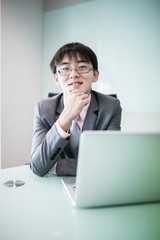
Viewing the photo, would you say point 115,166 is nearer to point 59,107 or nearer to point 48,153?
point 48,153

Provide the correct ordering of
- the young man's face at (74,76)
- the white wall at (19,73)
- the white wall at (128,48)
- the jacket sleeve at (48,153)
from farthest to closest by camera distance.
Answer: the white wall at (19,73) → the white wall at (128,48) → the young man's face at (74,76) → the jacket sleeve at (48,153)

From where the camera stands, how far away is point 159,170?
0.60 metres

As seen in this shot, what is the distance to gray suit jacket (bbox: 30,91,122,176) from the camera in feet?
3.17

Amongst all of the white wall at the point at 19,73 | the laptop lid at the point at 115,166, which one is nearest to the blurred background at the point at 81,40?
the white wall at the point at 19,73

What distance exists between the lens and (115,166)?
1.87ft

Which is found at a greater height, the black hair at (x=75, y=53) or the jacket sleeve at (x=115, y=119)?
the black hair at (x=75, y=53)

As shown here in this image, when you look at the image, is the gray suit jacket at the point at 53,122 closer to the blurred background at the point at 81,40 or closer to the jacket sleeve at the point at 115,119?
the jacket sleeve at the point at 115,119

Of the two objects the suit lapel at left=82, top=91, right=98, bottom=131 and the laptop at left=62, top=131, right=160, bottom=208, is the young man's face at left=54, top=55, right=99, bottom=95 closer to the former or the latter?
the suit lapel at left=82, top=91, right=98, bottom=131

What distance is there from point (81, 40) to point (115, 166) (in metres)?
2.58

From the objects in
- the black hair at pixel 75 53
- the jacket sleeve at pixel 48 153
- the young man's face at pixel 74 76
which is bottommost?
the jacket sleeve at pixel 48 153

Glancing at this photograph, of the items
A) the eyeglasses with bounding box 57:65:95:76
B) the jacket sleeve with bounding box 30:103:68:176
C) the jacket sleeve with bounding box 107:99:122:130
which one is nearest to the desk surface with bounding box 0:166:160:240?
the jacket sleeve with bounding box 30:103:68:176

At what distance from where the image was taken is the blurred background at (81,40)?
7.44 feet

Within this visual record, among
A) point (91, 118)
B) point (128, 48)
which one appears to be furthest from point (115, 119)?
point (128, 48)

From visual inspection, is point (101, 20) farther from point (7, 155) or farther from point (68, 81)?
point (7, 155)
